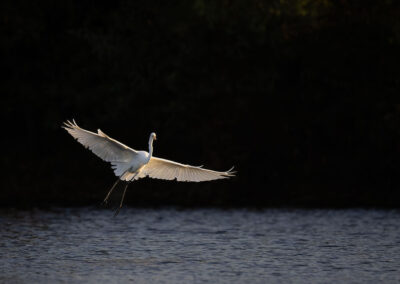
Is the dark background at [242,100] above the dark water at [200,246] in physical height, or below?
above

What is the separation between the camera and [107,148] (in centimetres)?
1745

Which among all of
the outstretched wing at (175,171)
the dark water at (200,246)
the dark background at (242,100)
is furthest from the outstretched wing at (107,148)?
the dark background at (242,100)

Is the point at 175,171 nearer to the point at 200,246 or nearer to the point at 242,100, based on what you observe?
the point at 200,246

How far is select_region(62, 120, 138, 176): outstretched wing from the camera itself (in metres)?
16.8

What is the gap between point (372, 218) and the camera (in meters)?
22.8

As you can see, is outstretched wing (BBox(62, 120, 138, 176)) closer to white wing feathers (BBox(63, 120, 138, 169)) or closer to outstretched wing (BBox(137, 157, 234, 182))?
white wing feathers (BBox(63, 120, 138, 169))

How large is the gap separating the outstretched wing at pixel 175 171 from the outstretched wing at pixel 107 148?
1.68 feet

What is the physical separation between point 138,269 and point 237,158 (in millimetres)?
14289

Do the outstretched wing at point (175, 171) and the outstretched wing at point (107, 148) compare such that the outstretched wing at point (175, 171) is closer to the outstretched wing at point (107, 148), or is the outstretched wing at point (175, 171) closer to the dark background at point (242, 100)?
the outstretched wing at point (107, 148)

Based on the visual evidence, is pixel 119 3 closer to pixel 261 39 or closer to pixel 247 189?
pixel 261 39

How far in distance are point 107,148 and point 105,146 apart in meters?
0.11

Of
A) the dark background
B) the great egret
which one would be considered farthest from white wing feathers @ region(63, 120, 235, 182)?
the dark background

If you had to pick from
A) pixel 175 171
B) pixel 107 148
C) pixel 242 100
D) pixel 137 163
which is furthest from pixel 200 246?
pixel 242 100

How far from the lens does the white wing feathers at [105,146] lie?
16750 millimetres
